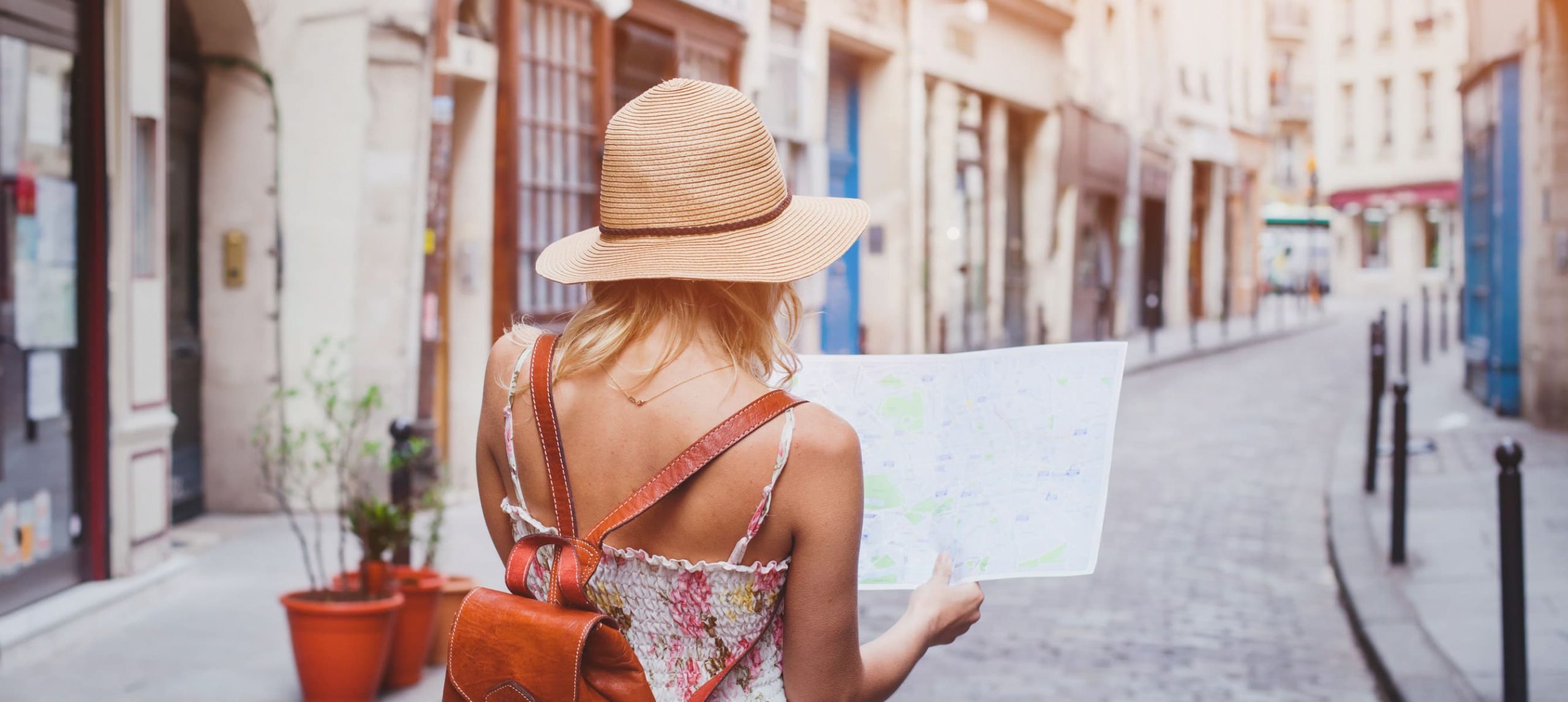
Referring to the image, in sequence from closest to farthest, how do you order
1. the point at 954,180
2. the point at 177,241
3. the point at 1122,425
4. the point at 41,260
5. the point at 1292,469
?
the point at 41,260 → the point at 177,241 → the point at 1292,469 → the point at 1122,425 → the point at 954,180

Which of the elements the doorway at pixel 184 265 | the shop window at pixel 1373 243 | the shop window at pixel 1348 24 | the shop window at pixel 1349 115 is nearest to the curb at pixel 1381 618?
the doorway at pixel 184 265

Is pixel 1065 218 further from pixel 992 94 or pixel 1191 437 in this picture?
pixel 1191 437

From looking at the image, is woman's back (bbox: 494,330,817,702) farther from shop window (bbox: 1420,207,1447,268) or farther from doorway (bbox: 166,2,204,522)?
shop window (bbox: 1420,207,1447,268)

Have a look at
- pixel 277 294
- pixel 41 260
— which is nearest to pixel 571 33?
pixel 277 294

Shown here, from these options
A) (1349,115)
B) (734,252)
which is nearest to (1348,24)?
(1349,115)

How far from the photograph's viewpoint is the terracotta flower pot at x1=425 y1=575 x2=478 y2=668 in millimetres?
5250

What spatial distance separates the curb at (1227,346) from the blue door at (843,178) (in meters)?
3.41

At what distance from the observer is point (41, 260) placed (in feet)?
18.8

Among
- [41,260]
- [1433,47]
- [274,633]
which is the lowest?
[274,633]

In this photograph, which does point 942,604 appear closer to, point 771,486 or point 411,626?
point 771,486

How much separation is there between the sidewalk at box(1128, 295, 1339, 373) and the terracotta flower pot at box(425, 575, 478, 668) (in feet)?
37.7

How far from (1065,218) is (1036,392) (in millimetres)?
22764

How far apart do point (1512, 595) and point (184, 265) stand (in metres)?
6.87

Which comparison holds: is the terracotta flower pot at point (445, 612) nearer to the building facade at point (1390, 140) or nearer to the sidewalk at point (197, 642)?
the sidewalk at point (197, 642)
